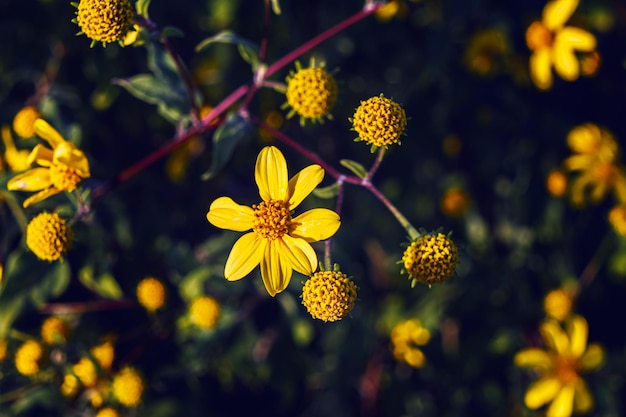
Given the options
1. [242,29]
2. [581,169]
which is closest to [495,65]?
[581,169]

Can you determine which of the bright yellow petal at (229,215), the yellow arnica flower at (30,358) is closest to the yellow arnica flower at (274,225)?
the bright yellow petal at (229,215)

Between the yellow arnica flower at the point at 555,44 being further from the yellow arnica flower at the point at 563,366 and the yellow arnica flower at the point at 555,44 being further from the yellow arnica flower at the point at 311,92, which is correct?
the yellow arnica flower at the point at 311,92

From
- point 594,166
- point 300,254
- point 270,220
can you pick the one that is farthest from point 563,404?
point 270,220

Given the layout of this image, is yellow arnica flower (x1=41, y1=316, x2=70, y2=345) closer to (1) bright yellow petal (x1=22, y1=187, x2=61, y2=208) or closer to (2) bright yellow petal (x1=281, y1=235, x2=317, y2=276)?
(1) bright yellow petal (x1=22, y1=187, x2=61, y2=208)

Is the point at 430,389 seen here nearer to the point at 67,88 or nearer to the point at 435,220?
the point at 435,220

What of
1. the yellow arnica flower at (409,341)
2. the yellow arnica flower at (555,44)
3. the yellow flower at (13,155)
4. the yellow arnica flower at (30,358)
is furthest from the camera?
the yellow arnica flower at (555,44)
